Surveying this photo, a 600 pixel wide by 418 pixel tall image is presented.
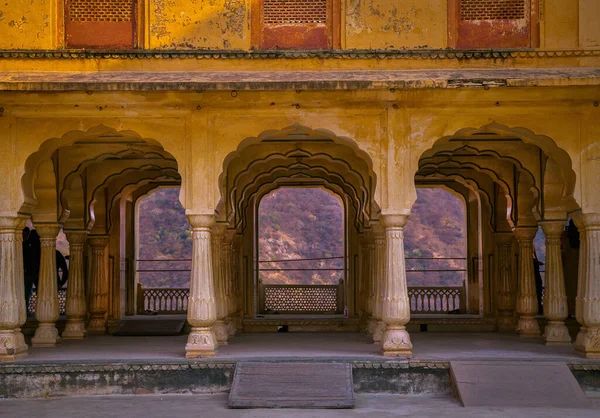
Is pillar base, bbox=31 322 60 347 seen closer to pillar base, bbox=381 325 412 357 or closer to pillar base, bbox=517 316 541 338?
pillar base, bbox=381 325 412 357

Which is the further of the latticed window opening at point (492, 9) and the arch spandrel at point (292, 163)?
the arch spandrel at point (292, 163)

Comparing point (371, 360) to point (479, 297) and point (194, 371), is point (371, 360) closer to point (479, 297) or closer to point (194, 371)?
point (194, 371)

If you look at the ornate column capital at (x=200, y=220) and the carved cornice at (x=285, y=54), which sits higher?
the carved cornice at (x=285, y=54)

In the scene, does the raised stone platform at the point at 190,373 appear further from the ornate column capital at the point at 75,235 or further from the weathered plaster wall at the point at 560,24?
the ornate column capital at the point at 75,235

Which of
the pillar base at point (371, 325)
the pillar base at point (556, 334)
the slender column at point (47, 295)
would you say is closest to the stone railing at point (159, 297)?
the pillar base at point (371, 325)

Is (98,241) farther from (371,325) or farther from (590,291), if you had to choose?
(590,291)

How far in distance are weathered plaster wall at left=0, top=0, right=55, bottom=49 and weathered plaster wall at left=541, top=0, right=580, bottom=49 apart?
5854 mm

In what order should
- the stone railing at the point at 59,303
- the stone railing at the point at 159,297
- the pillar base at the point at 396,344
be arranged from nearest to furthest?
the pillar base at the point at 396,344, the stone railing at the point at 59,303, the stone railing at the point at 159,297

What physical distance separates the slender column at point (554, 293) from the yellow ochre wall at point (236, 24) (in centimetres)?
306

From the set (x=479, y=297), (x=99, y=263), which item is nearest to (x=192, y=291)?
(x=99, y=263)

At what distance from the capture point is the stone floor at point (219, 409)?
9242mm

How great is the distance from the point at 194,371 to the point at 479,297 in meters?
8.48

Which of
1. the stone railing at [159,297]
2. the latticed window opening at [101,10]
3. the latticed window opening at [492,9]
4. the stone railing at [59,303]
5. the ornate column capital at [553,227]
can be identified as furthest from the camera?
the stone railing at [159,297]

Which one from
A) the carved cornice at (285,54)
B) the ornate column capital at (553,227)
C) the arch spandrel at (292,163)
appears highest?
the carved cornice at (285,54)
